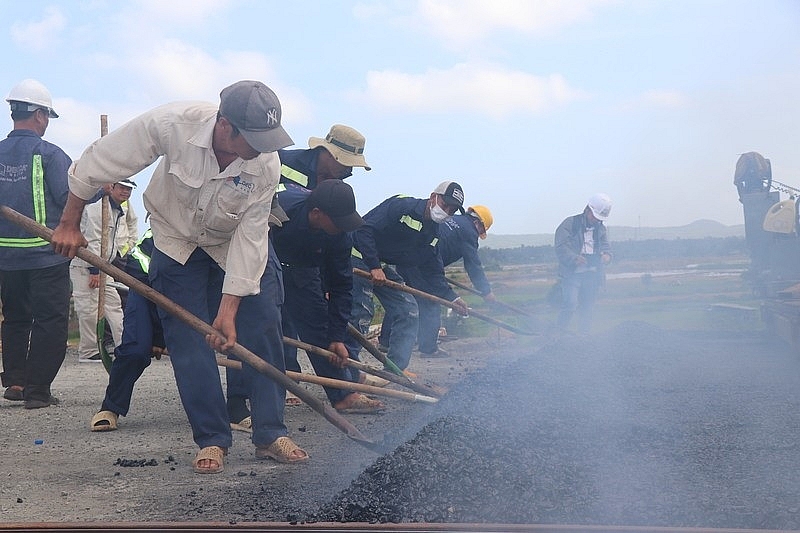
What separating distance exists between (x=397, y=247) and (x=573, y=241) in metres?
3.47

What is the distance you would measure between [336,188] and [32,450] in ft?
6.92

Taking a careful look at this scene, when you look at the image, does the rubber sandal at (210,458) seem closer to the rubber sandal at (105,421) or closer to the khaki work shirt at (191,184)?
the khaki work shirt at (191,184)

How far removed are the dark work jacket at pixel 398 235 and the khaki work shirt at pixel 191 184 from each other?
11.4 ft

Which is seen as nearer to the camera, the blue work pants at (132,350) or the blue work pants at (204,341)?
the blue work pants at (204,341)

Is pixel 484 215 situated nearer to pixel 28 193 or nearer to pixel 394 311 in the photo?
pixel 394 311

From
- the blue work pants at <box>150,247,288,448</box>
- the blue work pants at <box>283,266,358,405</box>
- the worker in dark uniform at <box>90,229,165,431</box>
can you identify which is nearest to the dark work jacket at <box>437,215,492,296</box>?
the blue work pants at <box>283,266,358,405</box>

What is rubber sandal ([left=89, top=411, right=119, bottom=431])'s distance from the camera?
5398mm

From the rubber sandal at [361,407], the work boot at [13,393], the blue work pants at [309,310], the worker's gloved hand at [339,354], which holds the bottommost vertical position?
the rubber sandal at [361,407]

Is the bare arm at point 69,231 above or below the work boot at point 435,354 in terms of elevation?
above

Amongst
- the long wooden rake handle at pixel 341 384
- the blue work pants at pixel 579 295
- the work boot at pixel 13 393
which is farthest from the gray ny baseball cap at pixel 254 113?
the blue work pants at pixel 579 295

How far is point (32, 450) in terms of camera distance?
16.1 feet

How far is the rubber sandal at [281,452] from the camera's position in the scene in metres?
4.53

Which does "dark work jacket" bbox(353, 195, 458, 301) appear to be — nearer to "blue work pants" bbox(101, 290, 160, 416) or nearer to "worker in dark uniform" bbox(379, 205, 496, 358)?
"worker in dark uniform" bbox(379, 205, 496, 358)

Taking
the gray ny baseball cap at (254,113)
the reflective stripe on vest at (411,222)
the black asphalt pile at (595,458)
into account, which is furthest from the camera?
the reflective stripe on vest at (411,222)
